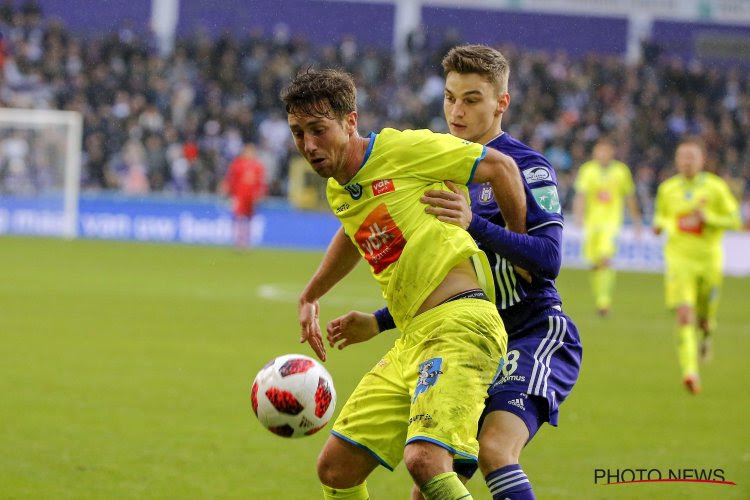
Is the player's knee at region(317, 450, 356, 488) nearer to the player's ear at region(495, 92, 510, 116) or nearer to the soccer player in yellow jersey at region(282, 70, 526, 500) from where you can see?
the soccer player in yellow jersey at region(282, 70, 526, 500)

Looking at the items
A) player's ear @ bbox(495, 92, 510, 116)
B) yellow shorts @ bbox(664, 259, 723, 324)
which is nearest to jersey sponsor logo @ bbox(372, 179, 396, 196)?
player's ear @ bbox(495, 92, 510, 116)

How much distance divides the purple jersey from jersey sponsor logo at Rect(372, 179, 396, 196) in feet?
1.45

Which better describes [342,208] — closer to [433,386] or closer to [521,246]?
[521,246]

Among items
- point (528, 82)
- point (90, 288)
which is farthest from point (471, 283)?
point (528, 82)

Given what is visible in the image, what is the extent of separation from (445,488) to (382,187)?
43.6 inches

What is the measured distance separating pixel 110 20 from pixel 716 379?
27.0 meters

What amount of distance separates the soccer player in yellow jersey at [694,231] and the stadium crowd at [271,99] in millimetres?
15468

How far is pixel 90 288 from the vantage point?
16141 mm

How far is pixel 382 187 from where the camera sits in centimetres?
418

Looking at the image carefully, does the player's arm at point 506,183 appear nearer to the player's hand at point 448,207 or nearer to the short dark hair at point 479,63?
the player's hand at point 448,207

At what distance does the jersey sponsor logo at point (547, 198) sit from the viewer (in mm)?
4395

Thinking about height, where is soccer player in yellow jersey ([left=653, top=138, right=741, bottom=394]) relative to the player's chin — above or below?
below

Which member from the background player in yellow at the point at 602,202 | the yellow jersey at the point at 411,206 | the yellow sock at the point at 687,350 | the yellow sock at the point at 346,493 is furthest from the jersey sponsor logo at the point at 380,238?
the background player in yellow at the point at 602,202

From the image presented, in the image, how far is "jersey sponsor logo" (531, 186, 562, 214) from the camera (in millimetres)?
4395
